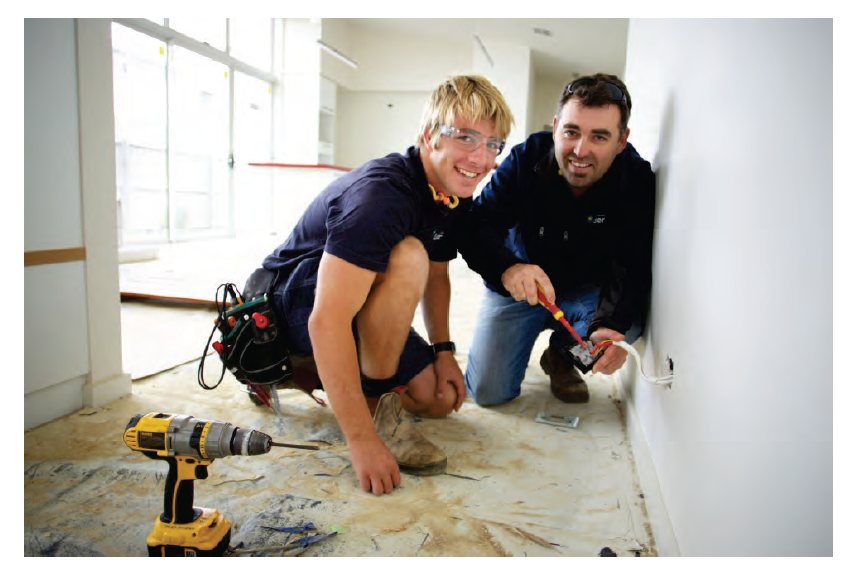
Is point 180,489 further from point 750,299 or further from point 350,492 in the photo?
point 750,299

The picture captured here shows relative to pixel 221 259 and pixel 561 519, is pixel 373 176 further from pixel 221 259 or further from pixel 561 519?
pixel 221 259

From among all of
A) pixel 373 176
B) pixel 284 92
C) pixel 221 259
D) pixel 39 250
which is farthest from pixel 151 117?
pixel 373 176

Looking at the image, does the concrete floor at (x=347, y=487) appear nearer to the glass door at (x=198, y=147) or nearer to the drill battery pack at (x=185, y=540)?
the drill battery pack at (x=185, y=540)

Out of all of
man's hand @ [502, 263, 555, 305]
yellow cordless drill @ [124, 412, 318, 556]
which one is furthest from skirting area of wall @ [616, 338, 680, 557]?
yellow cordless drill @ [124, 412, 318, 556]

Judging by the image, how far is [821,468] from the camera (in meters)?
0.59

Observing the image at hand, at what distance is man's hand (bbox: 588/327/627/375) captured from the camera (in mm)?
1634

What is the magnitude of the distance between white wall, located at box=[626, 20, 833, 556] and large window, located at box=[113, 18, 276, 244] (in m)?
7.00

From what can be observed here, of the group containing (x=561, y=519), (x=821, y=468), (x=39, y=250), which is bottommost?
(x=561, y=519)

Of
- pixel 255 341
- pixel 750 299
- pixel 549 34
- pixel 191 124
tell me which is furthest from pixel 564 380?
pixel 549 34

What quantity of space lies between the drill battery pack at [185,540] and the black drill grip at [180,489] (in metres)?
0.01

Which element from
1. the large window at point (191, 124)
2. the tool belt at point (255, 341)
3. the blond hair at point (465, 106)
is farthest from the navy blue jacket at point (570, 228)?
the large window at point (191, 124)

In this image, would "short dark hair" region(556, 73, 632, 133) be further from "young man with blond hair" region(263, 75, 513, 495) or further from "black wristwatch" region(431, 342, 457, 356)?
"black wristwatch" region(431, 342, 457, 356)
